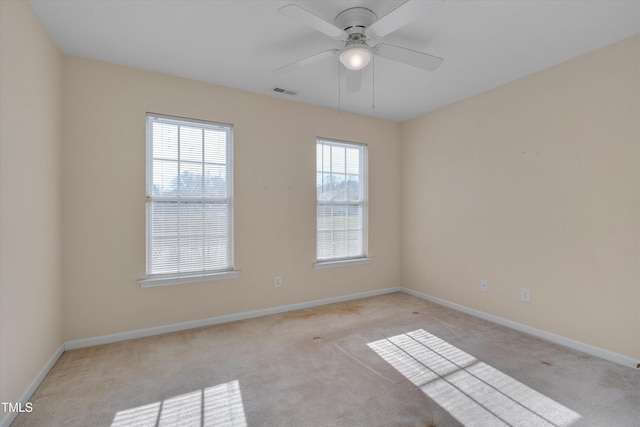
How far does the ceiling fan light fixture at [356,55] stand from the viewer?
2.10 metres

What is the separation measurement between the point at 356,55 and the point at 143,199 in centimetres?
237

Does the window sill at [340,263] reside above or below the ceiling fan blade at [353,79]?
below

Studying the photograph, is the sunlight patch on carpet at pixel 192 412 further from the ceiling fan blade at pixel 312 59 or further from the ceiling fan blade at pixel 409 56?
the ceiling fan blade at pixel 409 56

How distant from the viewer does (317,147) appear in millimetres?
4020

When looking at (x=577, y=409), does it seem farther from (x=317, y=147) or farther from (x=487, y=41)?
(x=317, y=147)

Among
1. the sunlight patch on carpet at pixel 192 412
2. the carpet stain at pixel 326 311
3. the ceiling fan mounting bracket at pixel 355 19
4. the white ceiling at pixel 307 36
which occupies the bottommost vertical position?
the sunlight patch on carpet at pixel 192 412

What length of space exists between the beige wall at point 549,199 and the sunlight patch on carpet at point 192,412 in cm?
288

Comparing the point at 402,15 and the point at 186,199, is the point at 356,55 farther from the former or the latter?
the point at 186,199

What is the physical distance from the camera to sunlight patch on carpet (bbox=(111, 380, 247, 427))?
1.77 m

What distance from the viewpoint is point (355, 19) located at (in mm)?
2084

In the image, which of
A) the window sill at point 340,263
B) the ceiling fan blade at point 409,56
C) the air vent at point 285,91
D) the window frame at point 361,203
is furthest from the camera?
the window frame at point 361,203

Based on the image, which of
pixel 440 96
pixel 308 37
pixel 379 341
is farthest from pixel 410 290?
pixel 308 37

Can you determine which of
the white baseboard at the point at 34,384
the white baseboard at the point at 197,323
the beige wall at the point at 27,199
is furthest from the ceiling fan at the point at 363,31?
the white baseboard at the point at 34,384

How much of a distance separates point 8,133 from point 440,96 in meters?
3.87
